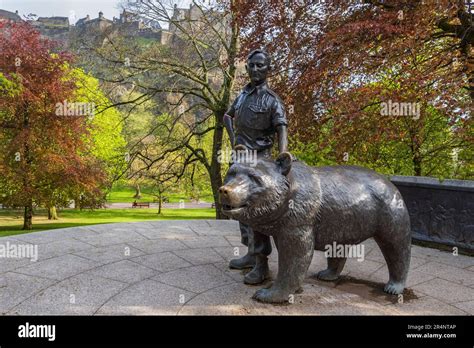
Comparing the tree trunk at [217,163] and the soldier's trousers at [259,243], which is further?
the tree trunk at [217,163]

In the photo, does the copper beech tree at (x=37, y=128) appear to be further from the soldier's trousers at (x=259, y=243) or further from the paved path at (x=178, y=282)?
the soldier's trousers at (x=259, y=243)

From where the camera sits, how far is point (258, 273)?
442 centimetres

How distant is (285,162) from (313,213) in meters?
0.71

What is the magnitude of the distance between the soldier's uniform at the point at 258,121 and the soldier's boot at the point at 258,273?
0.38 ft

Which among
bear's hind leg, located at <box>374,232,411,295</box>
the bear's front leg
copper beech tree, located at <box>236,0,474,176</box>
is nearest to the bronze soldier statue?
the bear's front leg

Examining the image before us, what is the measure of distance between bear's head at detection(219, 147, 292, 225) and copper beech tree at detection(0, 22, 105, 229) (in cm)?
1092

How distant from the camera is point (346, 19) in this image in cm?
735

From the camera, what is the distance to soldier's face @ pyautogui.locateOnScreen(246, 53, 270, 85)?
4207mm

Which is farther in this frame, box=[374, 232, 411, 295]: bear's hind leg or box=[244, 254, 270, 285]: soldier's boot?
box=[244, 254, 270, 285]: soldier's boot

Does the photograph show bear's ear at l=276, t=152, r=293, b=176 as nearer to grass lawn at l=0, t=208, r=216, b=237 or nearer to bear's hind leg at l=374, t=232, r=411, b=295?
bear's hind leg at l=374, t=232, r=411, b=295

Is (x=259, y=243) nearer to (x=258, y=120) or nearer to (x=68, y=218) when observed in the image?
(x=258, y=120)

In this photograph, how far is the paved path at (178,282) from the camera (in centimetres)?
366

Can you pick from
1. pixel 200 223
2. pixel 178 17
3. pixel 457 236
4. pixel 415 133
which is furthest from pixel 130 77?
pixel 457 236

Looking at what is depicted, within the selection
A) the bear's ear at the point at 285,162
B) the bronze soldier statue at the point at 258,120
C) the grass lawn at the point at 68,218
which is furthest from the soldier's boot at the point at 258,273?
the grass lawn at the point at 68,218
